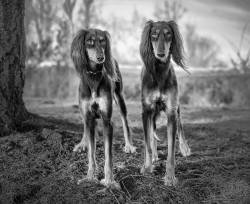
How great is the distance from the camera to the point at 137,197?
5074mm

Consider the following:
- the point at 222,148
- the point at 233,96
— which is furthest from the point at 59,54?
the point at 222,148

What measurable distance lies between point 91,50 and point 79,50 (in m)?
0.20

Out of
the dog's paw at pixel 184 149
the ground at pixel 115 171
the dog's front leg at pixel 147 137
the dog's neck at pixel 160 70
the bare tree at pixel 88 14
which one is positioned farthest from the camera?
the bare tree at pixel 88 14

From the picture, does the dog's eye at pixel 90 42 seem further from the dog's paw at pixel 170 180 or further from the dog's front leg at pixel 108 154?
the dog's paw at pixel 170 180

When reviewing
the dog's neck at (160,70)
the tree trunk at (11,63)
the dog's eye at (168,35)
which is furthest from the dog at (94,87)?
the tree trunk at (11,63)

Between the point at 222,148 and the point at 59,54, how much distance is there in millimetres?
11953

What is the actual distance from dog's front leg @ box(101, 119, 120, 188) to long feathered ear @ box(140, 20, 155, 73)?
890 mm

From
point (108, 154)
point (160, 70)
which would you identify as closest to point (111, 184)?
point (108, 154)

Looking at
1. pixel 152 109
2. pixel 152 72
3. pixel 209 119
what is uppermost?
pixel 152 72

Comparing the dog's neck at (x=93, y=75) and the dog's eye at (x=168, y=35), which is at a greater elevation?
the dog's eye at (x=168, y=35)

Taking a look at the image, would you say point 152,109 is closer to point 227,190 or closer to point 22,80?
point 227,190

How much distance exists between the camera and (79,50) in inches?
202

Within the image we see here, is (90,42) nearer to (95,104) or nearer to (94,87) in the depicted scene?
(94,87)

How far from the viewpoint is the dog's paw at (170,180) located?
5237 millimetres
